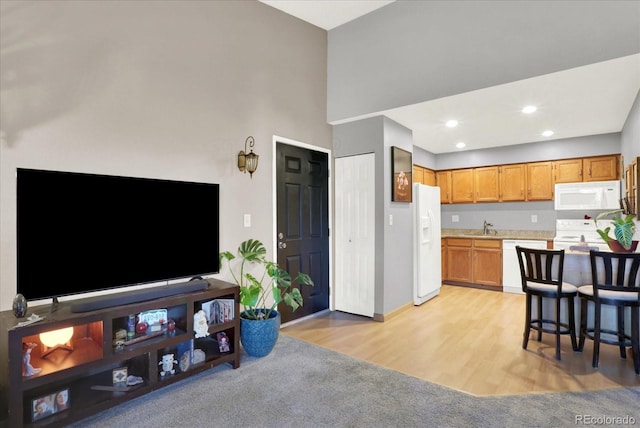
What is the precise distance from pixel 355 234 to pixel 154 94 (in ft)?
8.65

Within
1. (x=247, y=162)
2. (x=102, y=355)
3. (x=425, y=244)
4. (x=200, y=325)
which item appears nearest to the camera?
(x=102, y=355)

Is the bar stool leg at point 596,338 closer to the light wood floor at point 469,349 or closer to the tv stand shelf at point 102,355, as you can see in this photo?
the light wood floor at point 469,349

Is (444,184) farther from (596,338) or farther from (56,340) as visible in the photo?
(56,340)

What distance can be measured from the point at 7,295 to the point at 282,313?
2.36 metres

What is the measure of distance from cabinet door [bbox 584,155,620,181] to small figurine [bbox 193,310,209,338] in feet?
18.3

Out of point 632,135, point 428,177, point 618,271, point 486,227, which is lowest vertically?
point 618,271

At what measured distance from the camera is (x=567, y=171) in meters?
5.22

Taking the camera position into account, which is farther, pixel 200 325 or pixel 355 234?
pixel 355 234

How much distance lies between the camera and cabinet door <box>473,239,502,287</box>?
17.8 feet

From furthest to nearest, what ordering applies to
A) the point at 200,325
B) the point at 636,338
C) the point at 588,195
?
the point at 588,195
the point at 636,338
the point at 200,325

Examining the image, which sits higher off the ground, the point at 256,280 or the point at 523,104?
the point at 523,104

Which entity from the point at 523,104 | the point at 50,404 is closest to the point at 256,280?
the point at 50,404

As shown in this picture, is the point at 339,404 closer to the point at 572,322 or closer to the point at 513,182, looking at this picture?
the point at 572,322

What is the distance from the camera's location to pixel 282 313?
382cm
